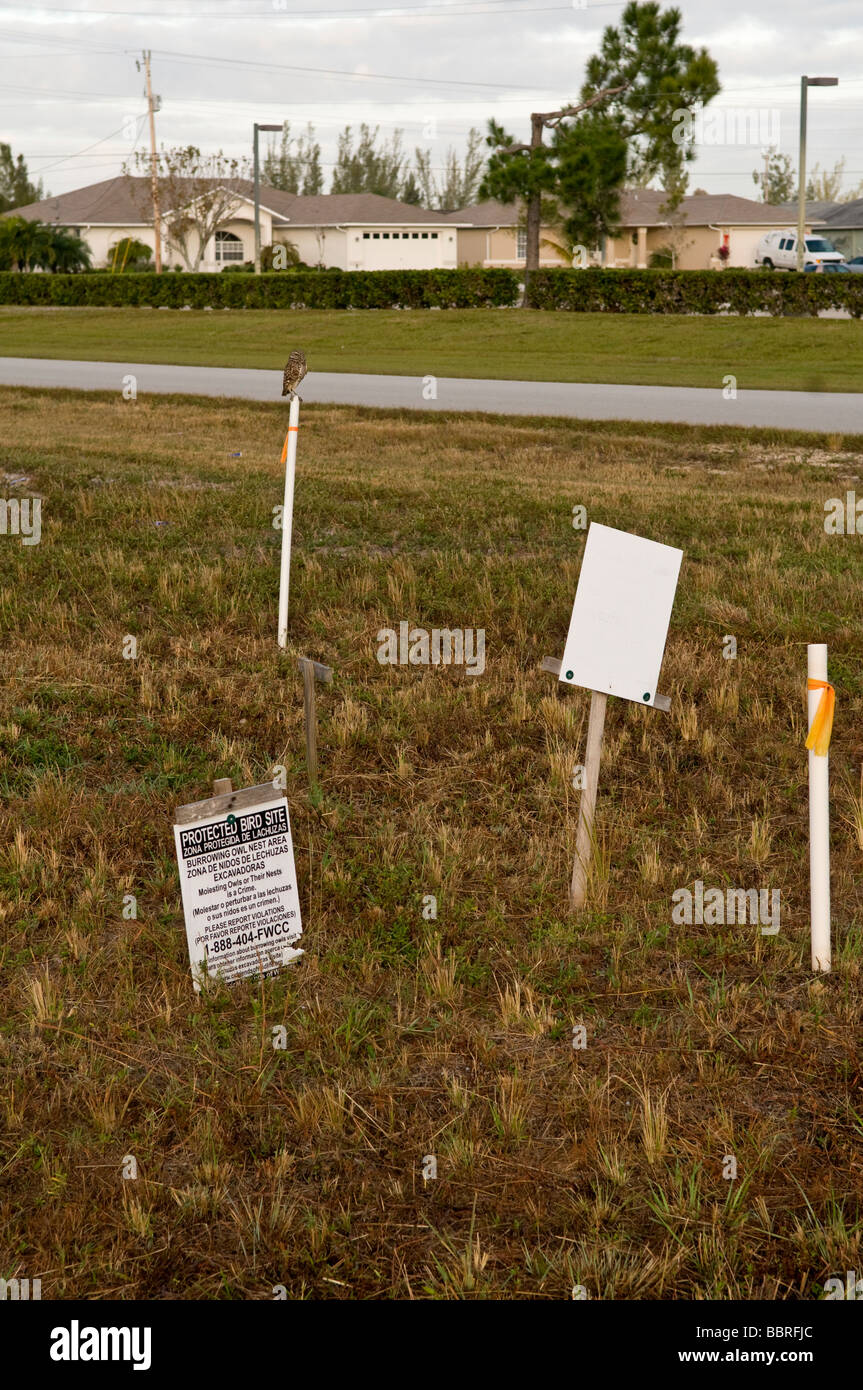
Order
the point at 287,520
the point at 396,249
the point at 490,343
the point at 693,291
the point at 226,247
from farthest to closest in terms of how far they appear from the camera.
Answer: the point at 396,249, the point at 226,247, the point at 693,291, the point at 490,343, the point at 287,520

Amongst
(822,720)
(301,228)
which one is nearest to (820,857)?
(822,720)

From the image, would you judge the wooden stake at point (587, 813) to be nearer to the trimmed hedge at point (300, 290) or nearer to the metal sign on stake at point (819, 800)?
the metal sign on stake at point (819, 800)

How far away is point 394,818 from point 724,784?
143 centimetres

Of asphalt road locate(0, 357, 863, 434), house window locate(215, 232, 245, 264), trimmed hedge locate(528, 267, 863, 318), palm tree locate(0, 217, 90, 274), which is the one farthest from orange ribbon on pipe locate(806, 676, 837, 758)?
house window locate(215, 232, 245, 264)

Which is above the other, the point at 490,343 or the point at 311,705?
the point at 490,343

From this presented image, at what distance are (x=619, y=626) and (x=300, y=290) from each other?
120ft

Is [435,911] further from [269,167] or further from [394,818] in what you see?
Result: [269,167]

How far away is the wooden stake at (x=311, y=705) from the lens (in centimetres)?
534

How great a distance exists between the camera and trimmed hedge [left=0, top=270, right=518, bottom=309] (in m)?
37.7

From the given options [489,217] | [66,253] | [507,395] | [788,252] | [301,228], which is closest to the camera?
[507,395]

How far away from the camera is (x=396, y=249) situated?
62094 millimetres

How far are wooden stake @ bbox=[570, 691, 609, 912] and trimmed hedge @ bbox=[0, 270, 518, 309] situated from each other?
33.9m

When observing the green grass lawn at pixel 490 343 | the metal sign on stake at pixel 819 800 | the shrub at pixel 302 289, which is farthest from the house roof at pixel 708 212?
the metal sign on stake at pixel 819 800

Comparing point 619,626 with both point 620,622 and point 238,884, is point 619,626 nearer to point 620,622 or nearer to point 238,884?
point 620,622
